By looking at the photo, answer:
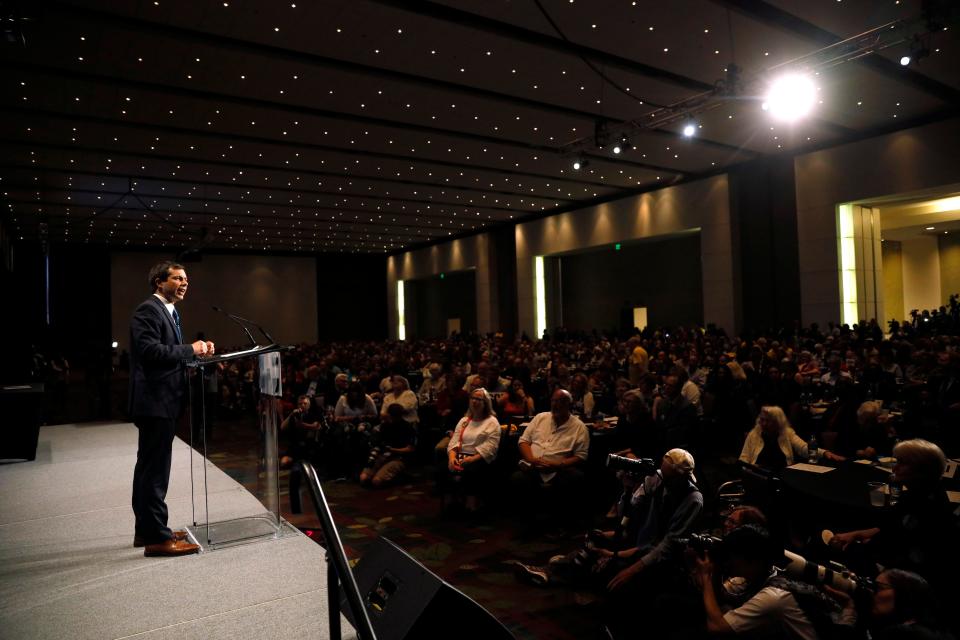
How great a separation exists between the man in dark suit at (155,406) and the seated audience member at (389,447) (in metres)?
3.31

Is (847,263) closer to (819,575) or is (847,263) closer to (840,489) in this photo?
(840,489)

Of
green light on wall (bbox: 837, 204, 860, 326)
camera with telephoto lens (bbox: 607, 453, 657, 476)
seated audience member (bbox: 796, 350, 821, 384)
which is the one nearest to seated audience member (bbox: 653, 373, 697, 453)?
camera with telephoto lens (bbox: 607, 453, 657, 476)

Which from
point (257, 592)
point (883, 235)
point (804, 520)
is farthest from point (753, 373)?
point (883, 235)

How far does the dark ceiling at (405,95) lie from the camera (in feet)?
25.4

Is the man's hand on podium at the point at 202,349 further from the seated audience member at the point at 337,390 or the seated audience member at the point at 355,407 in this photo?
the seated audience member at the point at 337,390

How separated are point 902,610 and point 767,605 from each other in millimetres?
419

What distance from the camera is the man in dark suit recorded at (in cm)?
284

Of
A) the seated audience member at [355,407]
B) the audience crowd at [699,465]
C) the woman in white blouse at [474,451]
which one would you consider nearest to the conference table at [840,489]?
the audience crowd at [699,465]

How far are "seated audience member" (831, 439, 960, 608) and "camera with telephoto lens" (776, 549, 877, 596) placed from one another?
398 mm

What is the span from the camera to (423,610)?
1.36 meters

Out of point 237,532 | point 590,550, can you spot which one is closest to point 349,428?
point 237,532

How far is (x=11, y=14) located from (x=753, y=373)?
9.69m

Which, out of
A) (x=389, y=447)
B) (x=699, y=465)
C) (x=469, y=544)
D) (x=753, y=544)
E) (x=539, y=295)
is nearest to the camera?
(x=753, y=544)

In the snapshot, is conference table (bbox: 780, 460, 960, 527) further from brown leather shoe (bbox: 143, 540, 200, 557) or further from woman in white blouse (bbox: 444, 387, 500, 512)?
brown leather shoe (bbox: 143, 540, 200, 557)
